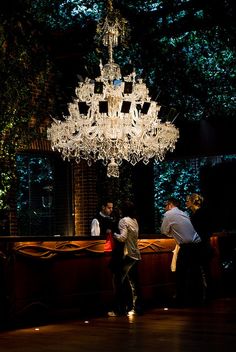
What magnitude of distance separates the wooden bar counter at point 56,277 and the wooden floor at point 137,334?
28cm

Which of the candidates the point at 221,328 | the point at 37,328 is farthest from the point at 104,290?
the point at 221,328

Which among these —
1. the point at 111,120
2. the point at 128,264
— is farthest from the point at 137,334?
the point at 111,120

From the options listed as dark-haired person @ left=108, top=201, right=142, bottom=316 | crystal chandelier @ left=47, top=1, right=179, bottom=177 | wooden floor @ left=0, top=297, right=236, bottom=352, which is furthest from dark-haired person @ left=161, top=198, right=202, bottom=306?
crystal chandelier @ left=47, top=1, right=179, bottom=177

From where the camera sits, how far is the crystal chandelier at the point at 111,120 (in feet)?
40.8

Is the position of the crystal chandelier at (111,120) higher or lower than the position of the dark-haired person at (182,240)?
higher

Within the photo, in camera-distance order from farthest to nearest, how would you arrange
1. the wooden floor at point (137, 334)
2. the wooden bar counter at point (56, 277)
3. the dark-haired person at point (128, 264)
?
1. the dark-haired person at point (128, 264)
2. the wooden bar counter at point (56, 277)
3. the wooden floor at point (137, 334)

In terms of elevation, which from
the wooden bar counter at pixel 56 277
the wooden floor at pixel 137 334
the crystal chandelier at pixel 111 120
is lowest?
the wooden floor at pixel 137 334

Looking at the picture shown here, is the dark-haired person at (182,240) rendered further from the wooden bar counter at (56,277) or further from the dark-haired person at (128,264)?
the dark-haired person at (128,264)

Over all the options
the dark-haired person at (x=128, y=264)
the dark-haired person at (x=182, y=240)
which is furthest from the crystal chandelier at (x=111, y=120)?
the dark-haired person at (x=128, y=264)

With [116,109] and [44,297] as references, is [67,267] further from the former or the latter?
[116,109]

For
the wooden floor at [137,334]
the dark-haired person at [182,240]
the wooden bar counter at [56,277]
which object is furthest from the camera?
the dark-haired person at [182,240]

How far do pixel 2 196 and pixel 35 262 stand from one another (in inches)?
80.8

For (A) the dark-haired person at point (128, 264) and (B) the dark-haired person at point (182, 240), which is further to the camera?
(B) the dark-haired person at point (182, 240)

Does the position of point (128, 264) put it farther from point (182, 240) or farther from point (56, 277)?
point (182, 240)
